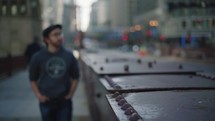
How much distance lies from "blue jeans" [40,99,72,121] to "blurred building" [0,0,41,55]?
124 feet

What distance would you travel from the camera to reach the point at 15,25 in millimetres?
42938

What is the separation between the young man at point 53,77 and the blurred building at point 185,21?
50817 millimetres

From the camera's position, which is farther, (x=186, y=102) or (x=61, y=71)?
(x=61, y=71)

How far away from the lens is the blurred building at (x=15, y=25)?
42188mm

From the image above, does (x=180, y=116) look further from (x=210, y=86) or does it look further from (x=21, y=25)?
(x=21, y=25)

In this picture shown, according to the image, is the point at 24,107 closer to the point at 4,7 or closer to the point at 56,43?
the point at 56,43

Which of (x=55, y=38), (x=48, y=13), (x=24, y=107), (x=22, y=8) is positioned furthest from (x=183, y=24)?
(x=55, y=38)

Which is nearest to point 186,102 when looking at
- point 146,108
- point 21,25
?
point 146,108

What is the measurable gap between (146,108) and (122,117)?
41 centimetres

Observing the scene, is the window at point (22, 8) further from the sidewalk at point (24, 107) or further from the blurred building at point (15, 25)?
the sidewalk at point (24, 107)

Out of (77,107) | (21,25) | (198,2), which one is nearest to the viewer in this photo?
(77,107)

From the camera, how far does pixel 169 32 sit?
8581cm

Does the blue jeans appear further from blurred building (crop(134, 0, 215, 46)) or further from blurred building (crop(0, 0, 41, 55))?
blurred building (crop(134, 0, 215, 46))

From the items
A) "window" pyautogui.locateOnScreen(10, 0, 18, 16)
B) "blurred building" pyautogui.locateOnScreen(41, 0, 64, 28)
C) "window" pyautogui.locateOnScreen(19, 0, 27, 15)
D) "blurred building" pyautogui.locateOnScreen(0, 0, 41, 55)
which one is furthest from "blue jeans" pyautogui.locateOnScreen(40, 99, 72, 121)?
"blurred building" pyautogui.locateOnScreen(41, 0, 64, 28)
